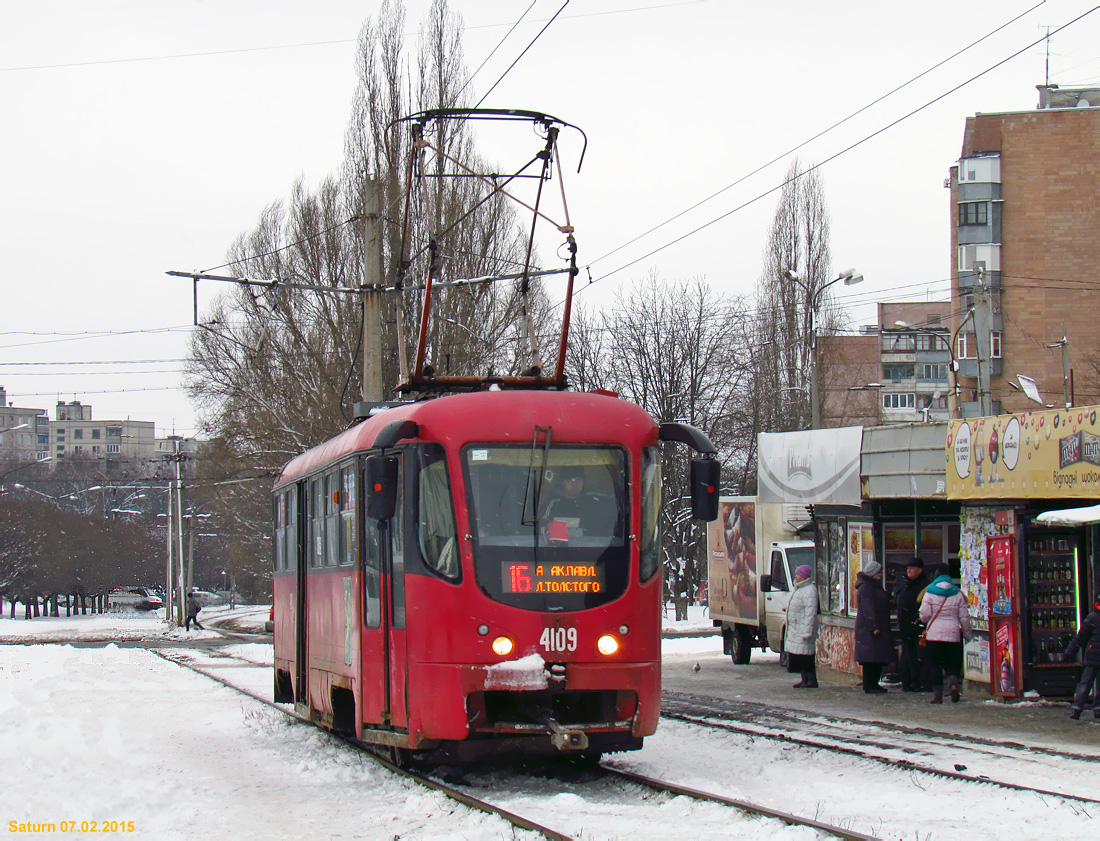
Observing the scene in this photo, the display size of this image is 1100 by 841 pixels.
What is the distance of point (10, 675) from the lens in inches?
875

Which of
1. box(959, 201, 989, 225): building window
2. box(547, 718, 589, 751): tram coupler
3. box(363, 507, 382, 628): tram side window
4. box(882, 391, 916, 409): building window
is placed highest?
box(959, 201, 989, 225): building window

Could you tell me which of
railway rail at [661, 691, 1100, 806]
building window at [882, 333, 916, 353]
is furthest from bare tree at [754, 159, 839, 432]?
building window at [882, 333, 916, 353]

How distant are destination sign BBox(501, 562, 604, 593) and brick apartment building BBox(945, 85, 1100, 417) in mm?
45322

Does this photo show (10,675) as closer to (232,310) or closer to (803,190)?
(232,310)

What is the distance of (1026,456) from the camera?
14.8 meters

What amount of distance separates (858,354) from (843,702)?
3185 inches

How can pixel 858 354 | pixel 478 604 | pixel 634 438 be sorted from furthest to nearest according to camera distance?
pixel 858 354 → pixel 634 438 → pixel 478 604

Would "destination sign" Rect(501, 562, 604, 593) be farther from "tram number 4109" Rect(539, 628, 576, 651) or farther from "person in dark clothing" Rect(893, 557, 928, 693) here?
"person in dark clothing" Rect(893, 557, 928, 693)

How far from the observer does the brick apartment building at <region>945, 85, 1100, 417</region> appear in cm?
5222

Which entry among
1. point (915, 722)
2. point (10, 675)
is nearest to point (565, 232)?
point (915, 722)

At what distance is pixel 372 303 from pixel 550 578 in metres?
11.6

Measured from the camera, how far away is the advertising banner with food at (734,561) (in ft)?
77.8

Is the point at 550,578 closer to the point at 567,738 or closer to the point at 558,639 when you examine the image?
the point at 558,639

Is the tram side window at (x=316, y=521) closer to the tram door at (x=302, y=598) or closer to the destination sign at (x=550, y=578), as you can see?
the tram door at (x=302, y=598)
